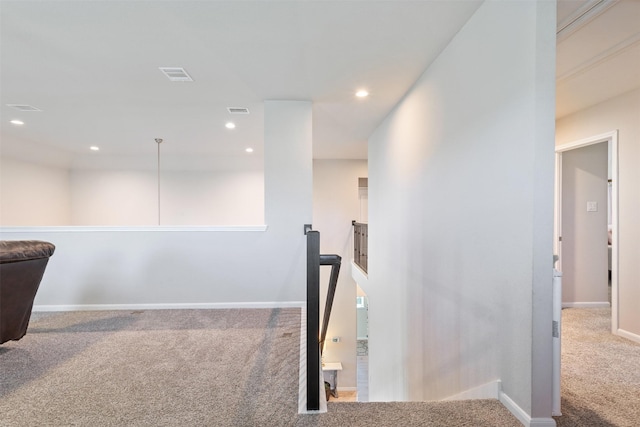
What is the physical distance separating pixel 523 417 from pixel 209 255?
3.17 m

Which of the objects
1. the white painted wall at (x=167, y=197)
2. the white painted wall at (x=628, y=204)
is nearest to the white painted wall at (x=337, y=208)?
the white painted wall at (x=167, y=197)

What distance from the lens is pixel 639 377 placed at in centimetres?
224

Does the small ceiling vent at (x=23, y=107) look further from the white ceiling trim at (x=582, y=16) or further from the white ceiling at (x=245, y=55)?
the white ceiling trim at (x=582, y=16)

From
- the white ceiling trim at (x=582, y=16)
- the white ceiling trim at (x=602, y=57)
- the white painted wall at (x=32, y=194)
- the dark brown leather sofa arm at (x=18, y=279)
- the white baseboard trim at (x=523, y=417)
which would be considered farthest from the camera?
the white painted wall at (x=32, y=194)

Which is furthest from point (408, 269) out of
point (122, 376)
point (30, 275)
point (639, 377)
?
point (30, 275)

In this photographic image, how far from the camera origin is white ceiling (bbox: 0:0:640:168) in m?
2.16

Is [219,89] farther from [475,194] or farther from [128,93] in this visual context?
[475,194]

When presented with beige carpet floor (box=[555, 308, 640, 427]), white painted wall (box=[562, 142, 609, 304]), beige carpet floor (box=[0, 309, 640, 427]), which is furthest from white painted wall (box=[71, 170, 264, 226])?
beige carpet floor (box=[555, 308, 640, 427])

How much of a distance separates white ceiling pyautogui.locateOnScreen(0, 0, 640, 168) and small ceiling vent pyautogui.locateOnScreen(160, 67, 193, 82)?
0.21 ft

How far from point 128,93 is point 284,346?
329cm

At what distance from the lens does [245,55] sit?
9.10 ft

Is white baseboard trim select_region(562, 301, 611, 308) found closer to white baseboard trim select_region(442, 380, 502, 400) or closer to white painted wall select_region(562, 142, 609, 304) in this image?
white painted wall select_region(562, 142, 609, 304)

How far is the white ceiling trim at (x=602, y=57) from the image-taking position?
7.59 ft

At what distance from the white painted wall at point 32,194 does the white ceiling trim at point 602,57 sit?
874 centimetres
